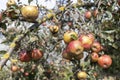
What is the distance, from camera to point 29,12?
1787 millimetres

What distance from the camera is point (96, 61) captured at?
2.56 metres

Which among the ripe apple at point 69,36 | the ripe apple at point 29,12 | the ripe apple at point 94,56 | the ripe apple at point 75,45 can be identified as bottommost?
the ripe apple at point 94,56

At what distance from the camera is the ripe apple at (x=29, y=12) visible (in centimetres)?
180

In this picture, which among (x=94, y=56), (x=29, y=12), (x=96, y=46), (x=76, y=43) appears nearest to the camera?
(x=29, y=12)

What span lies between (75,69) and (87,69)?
0.10 metres

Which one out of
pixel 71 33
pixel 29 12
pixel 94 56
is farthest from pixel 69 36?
pixel 94 56

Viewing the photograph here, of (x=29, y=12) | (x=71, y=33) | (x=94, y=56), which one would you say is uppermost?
(x=29, y=12)

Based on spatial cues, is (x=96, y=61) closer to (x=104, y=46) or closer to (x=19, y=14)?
(x=104, y=46)

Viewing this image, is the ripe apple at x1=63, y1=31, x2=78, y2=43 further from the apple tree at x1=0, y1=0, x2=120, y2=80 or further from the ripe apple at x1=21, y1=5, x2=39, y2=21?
the ripe apple at x1=21, y1=5, x2=39, y2=21

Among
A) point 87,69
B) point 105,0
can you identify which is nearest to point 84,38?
point 105,0

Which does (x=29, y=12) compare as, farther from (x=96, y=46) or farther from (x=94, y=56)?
(x=94, y=56)

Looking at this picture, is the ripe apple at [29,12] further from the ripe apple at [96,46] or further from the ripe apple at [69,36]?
the ripe apple at [96,46]

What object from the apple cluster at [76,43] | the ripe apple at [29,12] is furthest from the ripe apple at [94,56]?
the ripe apple at [29,12]

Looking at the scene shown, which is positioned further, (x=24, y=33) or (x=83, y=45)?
(x=83, y=45)
